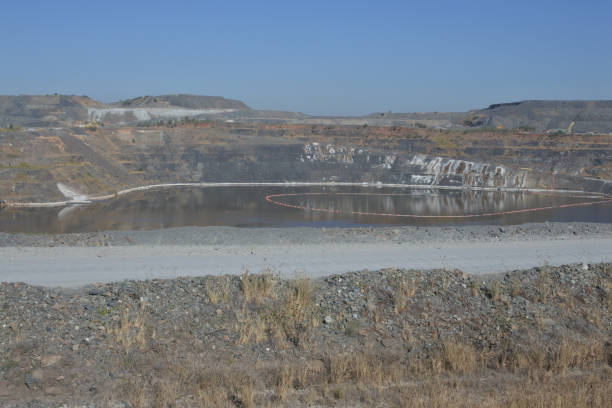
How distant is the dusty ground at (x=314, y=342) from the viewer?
24.5ft

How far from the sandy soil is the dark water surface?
23.1ft

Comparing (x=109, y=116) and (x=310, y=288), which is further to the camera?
(x=109, y=116)

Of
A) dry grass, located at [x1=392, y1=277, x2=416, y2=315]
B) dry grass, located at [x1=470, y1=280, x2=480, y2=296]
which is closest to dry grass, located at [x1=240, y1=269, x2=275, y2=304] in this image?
dry grass, located at [x1=392, y1=277, x2=416, y2=315]

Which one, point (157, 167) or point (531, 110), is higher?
point (531, 110)

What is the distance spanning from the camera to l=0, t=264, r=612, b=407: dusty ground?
748 cm

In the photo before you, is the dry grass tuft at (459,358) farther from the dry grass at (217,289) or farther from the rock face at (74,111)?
the rock face at (74,111)

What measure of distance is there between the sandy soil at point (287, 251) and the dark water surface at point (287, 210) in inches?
278

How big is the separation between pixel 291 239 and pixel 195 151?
31627mm

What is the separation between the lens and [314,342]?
9.15m

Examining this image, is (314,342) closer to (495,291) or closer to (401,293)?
(401,293)

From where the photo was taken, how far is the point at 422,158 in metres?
45.6

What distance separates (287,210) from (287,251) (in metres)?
14.8

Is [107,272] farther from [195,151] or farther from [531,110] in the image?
[531,110]

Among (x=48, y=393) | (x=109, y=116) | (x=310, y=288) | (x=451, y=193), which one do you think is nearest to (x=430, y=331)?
(x=310, y=288)
